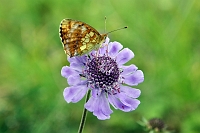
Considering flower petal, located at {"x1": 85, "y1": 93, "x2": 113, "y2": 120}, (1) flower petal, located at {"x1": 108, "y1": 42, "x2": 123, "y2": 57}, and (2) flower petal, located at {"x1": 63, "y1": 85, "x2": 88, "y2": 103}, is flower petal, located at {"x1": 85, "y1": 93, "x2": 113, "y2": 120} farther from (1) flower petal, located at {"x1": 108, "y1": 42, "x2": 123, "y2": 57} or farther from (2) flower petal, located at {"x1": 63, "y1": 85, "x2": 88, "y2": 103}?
(1) flower petal, located at {"x1": 108, "y1": 42, "x2": 123, "y2": 57}

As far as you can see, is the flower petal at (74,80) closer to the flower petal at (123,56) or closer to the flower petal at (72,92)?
the flower petal at (72,92)

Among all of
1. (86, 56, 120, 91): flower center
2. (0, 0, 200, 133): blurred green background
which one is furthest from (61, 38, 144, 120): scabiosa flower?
(0, 0, 200, 133): blurred green background

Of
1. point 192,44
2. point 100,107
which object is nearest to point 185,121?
point 192,44

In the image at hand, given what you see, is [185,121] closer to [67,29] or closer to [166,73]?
[166,73]

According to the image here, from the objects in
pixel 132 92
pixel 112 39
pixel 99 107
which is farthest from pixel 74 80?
pixel 112 39

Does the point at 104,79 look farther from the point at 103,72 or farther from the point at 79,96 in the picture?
the point at 79,96
